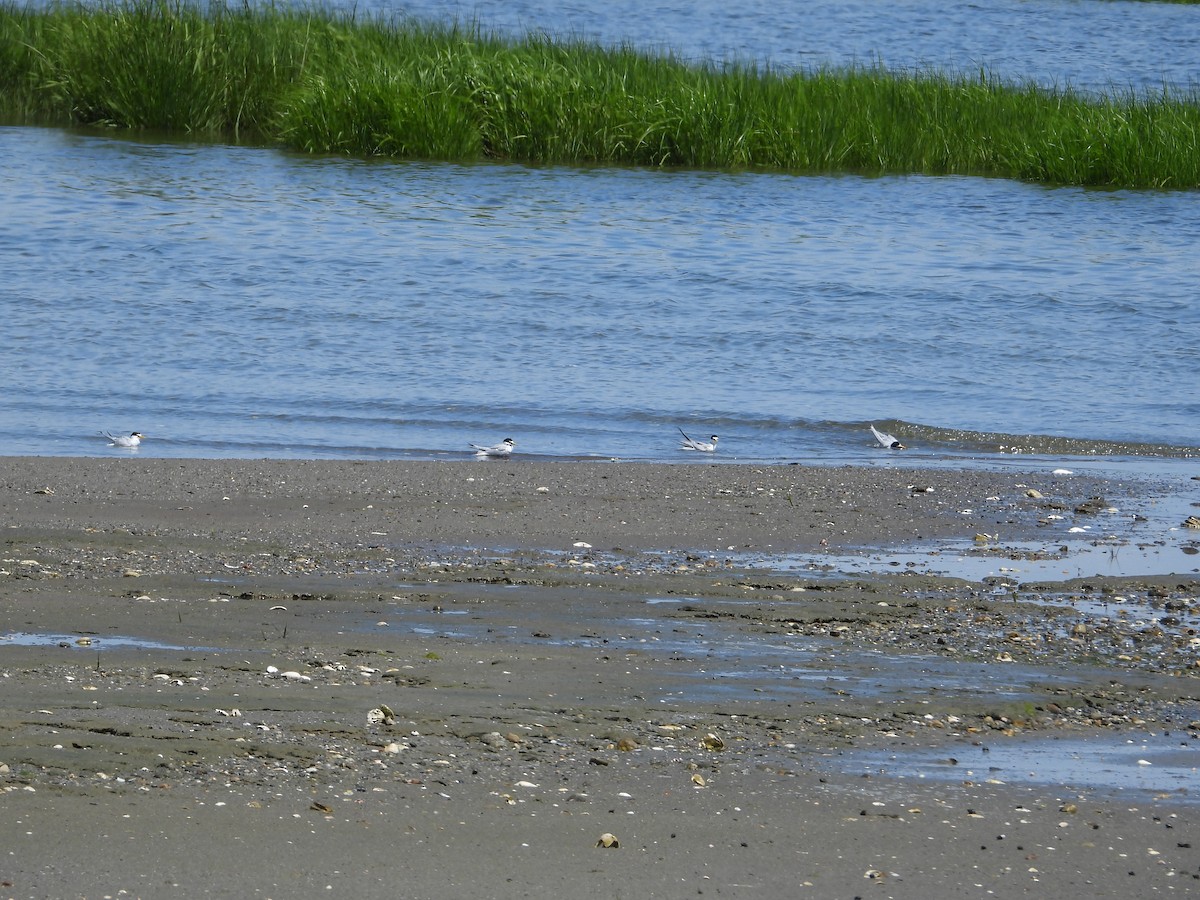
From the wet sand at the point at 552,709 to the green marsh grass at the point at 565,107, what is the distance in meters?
13.8

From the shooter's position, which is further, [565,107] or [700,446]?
[565,107]

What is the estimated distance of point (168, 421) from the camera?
35.0 ft

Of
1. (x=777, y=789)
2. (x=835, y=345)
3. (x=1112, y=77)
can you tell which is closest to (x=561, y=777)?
(x=777, y=789)

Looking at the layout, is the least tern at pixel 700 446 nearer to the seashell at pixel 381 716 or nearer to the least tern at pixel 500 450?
the least tern at pixel 500 450

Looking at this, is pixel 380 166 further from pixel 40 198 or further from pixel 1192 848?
pixel 1192 848

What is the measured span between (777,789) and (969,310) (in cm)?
1066

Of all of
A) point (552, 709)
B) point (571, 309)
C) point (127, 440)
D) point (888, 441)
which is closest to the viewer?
point (552, 709)

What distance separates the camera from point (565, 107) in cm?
2095

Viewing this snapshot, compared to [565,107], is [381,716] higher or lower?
lower

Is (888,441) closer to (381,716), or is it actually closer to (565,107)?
(381,716)

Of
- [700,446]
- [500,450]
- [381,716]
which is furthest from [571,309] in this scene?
[381,716]

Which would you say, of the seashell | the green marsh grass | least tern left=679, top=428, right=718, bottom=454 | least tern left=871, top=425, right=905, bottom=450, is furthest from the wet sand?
the green marsh grass

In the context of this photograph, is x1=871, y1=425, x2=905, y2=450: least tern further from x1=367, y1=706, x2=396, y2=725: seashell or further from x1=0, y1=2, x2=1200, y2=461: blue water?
x1=367, y1=706, x2=396, y2=725: seashell

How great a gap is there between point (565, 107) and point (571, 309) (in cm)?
730
